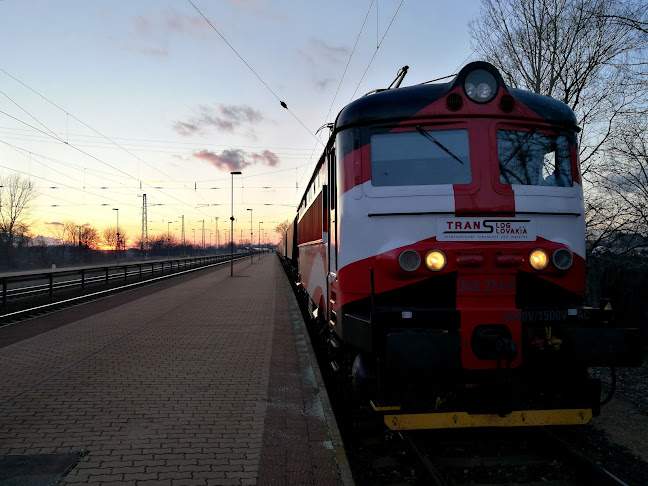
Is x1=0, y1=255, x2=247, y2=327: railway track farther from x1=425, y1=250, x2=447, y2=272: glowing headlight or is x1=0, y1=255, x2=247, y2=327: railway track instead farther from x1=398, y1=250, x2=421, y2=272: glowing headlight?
x1=425, y1=250, x2=447, y2=272: glowing headlight

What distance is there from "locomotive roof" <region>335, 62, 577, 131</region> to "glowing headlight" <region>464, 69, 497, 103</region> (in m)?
0.04

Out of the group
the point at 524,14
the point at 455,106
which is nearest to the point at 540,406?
the point at 455,106

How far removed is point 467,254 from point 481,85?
165 cm

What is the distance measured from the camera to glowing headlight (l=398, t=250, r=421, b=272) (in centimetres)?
405

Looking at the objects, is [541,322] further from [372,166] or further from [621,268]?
[621,268]

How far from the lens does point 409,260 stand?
408 cm

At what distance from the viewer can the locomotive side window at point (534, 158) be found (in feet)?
14.4

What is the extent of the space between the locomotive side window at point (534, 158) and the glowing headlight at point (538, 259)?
0.69m

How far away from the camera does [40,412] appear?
16.6ft

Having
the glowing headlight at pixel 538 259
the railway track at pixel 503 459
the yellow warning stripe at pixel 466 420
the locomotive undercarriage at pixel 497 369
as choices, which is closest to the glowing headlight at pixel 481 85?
the glowing headlight at pixel 538 259

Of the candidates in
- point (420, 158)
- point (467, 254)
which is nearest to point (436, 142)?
point (420, 158)

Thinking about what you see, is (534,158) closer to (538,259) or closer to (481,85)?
(481,85)

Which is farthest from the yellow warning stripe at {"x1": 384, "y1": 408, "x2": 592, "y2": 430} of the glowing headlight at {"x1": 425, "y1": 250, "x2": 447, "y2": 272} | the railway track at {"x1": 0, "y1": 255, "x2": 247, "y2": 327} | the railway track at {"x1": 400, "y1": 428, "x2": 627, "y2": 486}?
the railway track at {"x1": 0, "y1": 255, "x2": 247, "y2": 327}

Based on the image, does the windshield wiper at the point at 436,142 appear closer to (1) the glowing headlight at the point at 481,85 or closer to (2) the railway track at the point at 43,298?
(1) the glowing headlight at the point at 481,85
